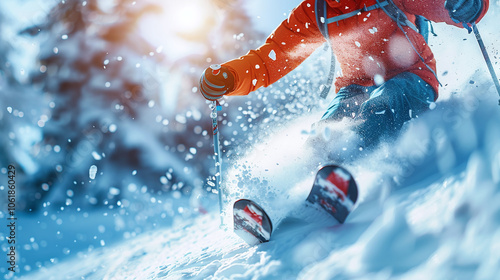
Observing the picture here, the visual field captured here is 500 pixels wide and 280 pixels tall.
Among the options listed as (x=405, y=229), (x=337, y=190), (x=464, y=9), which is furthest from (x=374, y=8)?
(x=405, y=229)

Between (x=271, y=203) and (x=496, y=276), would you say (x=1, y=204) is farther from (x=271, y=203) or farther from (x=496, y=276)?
(x=496, y=276)

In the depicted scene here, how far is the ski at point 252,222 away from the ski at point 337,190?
0.36 meters

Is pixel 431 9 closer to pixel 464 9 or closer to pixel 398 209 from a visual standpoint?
pixel 464 9

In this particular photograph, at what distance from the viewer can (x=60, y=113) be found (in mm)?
6195

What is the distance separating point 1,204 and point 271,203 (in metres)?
5.36

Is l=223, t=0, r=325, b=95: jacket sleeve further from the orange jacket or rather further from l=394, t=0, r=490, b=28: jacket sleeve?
l=394, t=0, r=490, b=28: jacket sleeve

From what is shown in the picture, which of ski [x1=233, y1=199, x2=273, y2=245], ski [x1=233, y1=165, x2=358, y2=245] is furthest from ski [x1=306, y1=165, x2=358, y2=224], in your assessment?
ski [x1=233, y1=199, x2=273, y2=245]

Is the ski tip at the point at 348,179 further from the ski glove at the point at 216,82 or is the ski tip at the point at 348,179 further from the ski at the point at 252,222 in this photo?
the ski glove at the point at 216,82

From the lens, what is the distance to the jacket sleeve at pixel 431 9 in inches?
78.3

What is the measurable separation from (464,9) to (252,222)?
6.20 feet

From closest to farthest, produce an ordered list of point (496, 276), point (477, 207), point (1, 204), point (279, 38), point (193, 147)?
point (496, 276)
point (477, 207)
point (279, 38)
point (1, 204)
point (193, 147)

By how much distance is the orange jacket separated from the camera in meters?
2.17

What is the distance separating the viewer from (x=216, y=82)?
2357mm

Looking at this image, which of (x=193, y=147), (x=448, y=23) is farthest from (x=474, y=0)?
(x=193, y=147)
